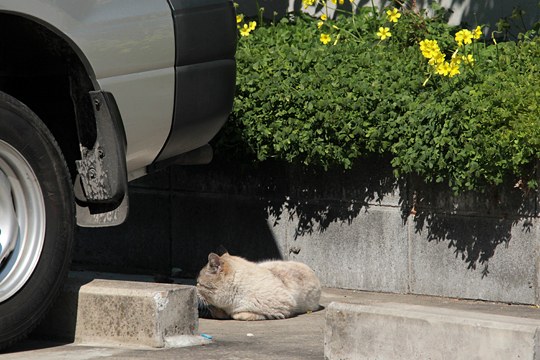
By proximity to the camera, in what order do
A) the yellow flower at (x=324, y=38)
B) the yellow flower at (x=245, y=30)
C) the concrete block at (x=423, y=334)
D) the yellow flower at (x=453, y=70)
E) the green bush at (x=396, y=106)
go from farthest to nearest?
the yellow flower at (x=245, y=30), the yellow flower at (x=324, y=38), the yellow flower at (x=453, y=70), the green bush at (x=396, y=106), the concrete block at (x=423, y=334)

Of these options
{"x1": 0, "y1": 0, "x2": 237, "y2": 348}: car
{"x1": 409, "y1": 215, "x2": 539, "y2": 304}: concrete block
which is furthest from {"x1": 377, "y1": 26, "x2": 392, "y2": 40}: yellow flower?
{"x1": 0, "y1": 0, "x2": 237, "y2": 348}: car

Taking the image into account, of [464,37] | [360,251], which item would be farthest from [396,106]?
[360,251]

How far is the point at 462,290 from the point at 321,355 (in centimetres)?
192

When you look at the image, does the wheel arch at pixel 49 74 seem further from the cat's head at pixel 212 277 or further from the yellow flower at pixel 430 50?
the yellow flower at pixel 430 50

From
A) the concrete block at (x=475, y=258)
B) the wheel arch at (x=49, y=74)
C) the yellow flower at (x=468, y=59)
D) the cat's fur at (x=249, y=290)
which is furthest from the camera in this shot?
the yellow flower at (x=468, y=59)

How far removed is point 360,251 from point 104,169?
7.64ft

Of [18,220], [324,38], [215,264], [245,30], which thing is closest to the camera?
[18,220]

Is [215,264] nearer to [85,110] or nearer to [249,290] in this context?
[249,290]

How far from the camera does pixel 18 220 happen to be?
5.49 meters

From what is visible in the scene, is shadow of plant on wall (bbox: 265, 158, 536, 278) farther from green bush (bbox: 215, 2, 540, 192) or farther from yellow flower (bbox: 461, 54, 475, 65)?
yellow flower (bbox: 461, 54, 475, 65)

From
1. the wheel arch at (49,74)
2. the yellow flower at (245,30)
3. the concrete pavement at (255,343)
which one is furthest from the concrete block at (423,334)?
the yellow flower at (245,30)

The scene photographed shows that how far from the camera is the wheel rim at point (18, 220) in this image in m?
5.41

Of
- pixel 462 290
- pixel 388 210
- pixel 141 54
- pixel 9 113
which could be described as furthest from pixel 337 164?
pixel 9 113

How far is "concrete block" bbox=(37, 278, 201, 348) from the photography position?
5.61m
